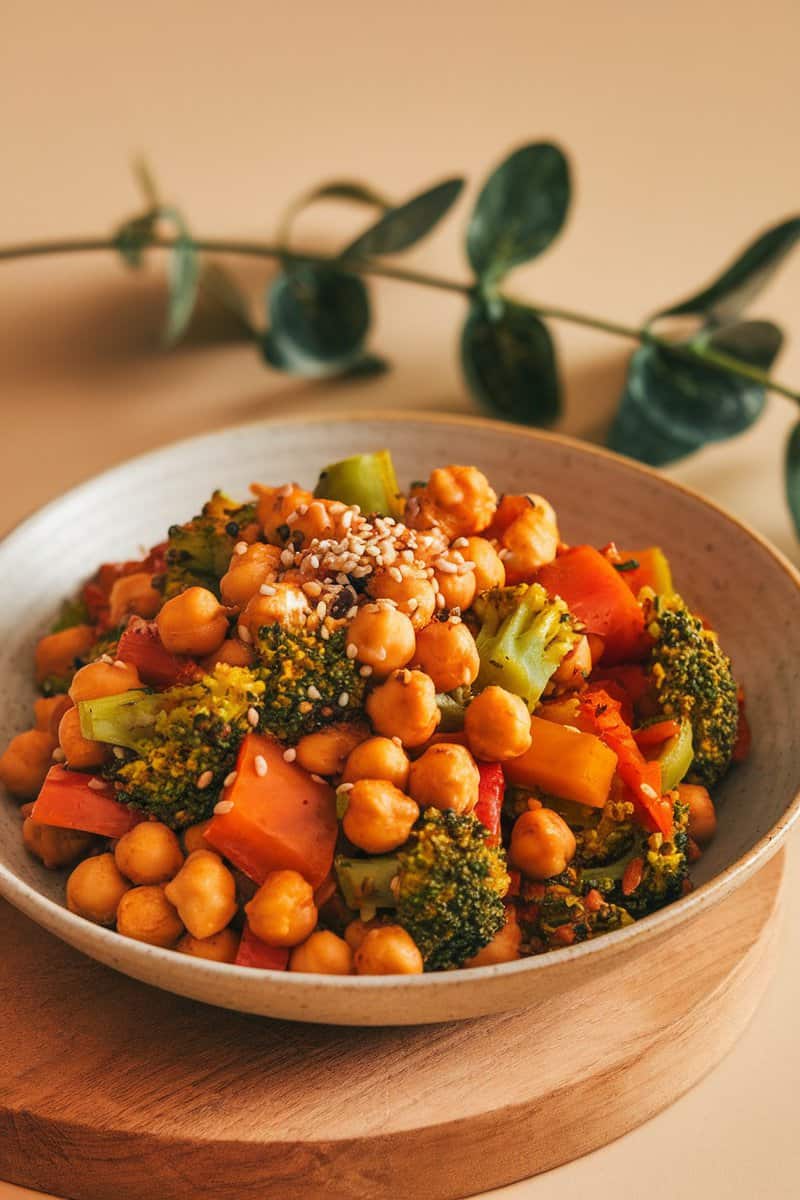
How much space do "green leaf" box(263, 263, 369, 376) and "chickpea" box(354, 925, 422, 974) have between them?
11.1 feet

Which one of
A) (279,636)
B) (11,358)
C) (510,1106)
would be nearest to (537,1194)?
(510,1106)

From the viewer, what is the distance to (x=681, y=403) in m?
4.79

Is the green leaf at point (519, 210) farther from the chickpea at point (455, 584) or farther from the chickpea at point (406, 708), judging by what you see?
the chickpea at point (406, 708)

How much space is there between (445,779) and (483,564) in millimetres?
628

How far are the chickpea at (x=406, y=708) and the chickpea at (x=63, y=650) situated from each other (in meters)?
1.10

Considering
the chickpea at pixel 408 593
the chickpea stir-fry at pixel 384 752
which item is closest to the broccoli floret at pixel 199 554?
the chickpea stir-fry at pixel 384 752

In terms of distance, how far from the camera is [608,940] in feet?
8.05

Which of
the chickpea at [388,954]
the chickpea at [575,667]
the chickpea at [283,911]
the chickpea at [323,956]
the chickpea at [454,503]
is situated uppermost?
the chickpea at [454,503]

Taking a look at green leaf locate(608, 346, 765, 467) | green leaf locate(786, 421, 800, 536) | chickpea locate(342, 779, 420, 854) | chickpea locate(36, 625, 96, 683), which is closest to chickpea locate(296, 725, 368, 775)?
chickpea locate(342, 779, 420, 854)

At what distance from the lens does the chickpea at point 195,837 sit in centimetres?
280

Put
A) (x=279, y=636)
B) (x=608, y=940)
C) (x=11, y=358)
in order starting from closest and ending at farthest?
(x=608, y=940), (x=279, y=636), (x=11, y=358)

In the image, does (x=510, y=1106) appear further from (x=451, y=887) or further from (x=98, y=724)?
(x=98, y=724)

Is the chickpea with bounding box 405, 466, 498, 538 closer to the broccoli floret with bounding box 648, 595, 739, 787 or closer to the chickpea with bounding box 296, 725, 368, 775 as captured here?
the broccoli floret with bounding box 648, 595, 739, 787

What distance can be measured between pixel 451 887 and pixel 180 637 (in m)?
0.86
